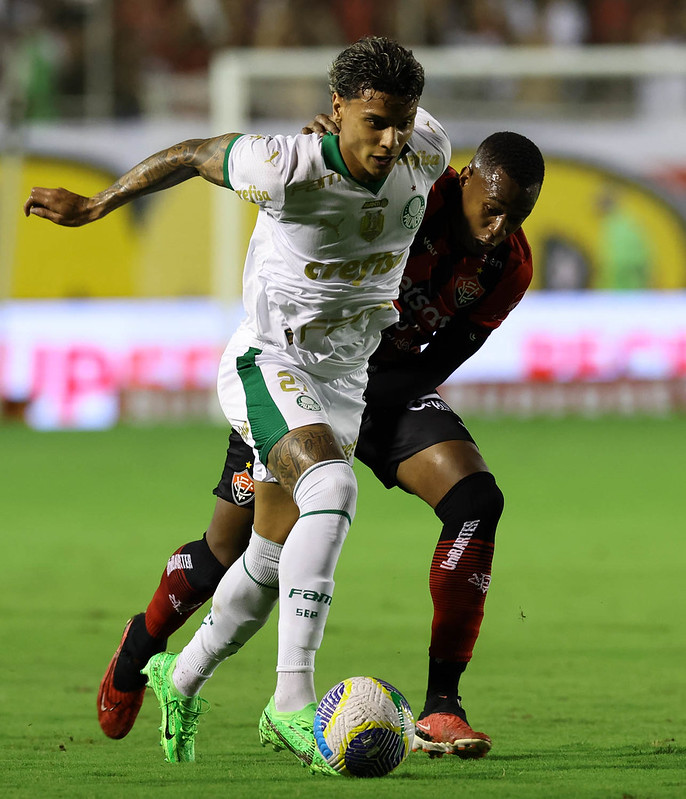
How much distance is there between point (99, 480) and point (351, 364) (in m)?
7.85

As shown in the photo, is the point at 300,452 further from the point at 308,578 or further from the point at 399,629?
the point at 399,629

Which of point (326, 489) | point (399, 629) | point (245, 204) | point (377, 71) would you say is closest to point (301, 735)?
point (326, 489)

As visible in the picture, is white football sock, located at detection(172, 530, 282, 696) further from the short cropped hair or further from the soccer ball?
the short cropped hair

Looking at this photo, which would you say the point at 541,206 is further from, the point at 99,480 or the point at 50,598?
the point at 50,598

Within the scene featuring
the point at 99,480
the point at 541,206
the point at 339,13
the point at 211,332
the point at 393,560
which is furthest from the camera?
the point at 339,13

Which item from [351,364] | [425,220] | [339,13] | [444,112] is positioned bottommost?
[351,364]

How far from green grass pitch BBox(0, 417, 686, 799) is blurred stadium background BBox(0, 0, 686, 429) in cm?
264

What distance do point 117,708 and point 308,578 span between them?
1312mm

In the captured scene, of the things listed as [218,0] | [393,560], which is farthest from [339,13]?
[393,560]

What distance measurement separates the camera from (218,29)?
794 inches

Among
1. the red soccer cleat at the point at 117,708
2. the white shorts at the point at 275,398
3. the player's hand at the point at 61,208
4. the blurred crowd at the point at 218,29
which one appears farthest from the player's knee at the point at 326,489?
the blurred crowd at the point at 218,29

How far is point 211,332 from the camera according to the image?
53.7ft

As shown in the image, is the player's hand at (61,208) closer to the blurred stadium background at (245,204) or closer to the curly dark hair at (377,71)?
the curly dark hair at (377,71)

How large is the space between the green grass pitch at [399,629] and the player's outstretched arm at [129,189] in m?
1.66
